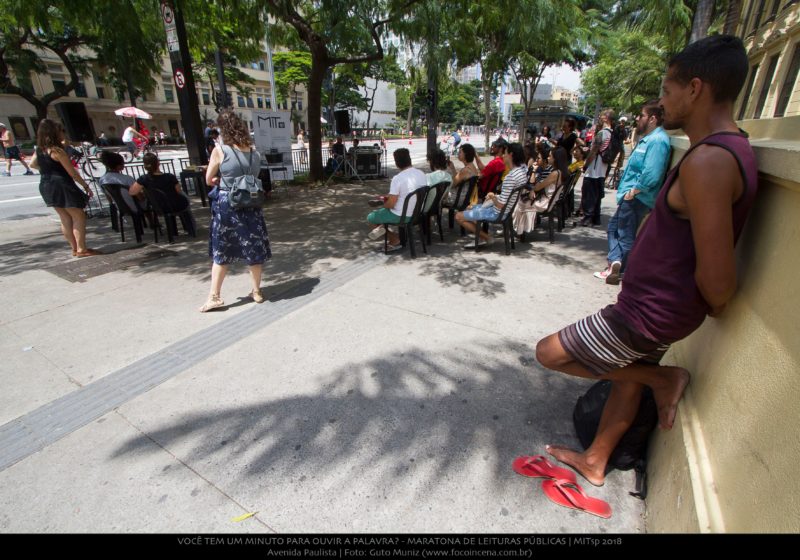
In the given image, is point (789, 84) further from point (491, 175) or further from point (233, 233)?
point (233, 233)

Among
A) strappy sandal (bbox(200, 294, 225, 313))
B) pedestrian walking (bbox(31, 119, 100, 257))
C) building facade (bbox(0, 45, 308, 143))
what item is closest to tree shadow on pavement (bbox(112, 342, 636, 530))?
strappy sandal (bbox(200, 294, 225, 313))

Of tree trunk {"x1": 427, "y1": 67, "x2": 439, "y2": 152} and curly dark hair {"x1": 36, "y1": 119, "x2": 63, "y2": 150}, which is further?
tree trunk {"x1": 427, "y1": 67, "x2": 439, "y2": 152}

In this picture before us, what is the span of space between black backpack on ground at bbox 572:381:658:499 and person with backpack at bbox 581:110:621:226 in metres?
5.47

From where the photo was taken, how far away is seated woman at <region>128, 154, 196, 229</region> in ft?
18.6

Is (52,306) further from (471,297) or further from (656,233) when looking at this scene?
(656,233)

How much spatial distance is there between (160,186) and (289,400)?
184 inches

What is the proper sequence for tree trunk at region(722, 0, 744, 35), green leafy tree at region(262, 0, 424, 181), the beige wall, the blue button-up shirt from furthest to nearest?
tree trunk at region(722, 0, 744, 35) → green leafy tree at region(262, 0, 424, 181) → the blue button-up shirt → the beige wall

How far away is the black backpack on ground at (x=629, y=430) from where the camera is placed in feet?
6.52

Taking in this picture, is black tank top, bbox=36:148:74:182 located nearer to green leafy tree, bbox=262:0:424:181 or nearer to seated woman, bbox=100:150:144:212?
seated woman, bbox=100:150:144:212

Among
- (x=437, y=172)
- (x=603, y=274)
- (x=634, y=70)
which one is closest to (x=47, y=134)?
(x=437, y=172)

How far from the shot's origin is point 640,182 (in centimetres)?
400

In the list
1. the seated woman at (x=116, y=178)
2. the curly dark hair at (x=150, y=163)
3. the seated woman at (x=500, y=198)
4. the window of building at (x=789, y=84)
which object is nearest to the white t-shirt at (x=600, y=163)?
the seated woman at (x=500, y=198)

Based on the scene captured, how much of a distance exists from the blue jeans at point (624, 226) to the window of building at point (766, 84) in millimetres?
16777

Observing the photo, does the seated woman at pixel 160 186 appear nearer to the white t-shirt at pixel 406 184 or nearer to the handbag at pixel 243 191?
the handbag at pixel 243 191
